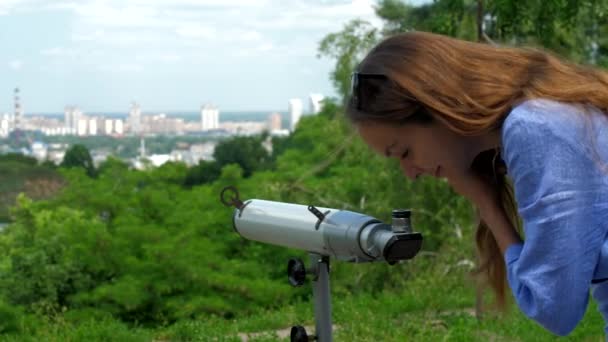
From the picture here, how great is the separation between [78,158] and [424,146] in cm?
1089

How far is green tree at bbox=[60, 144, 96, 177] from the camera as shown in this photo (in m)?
11.1

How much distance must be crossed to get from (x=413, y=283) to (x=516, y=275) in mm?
4710

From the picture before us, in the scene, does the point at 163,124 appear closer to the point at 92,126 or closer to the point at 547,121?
the point at 92,126

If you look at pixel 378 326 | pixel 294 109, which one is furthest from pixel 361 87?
pixel 294 109

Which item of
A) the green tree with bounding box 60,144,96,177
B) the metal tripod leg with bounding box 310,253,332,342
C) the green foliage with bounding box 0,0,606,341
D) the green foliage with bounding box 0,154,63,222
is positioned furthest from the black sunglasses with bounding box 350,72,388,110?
the green foliage with bounding box 0,154,63,222

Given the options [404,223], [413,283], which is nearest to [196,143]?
[413,283]

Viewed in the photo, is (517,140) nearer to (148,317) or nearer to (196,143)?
(148,317)

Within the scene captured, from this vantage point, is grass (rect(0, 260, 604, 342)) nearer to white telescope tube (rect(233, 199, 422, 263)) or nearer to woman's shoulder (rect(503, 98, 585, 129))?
white telescope tube (rect(233, 199, 422, 263))

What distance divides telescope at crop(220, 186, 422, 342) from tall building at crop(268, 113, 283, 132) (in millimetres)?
13566

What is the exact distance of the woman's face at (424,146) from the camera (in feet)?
4.42

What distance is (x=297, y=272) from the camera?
6.73 ft

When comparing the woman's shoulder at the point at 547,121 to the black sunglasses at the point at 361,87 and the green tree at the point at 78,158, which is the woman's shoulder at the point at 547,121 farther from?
the green tree at the point at 78,158

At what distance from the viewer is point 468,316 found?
443cm

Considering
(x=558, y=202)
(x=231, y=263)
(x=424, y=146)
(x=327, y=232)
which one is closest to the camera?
(x=558, y=202)
